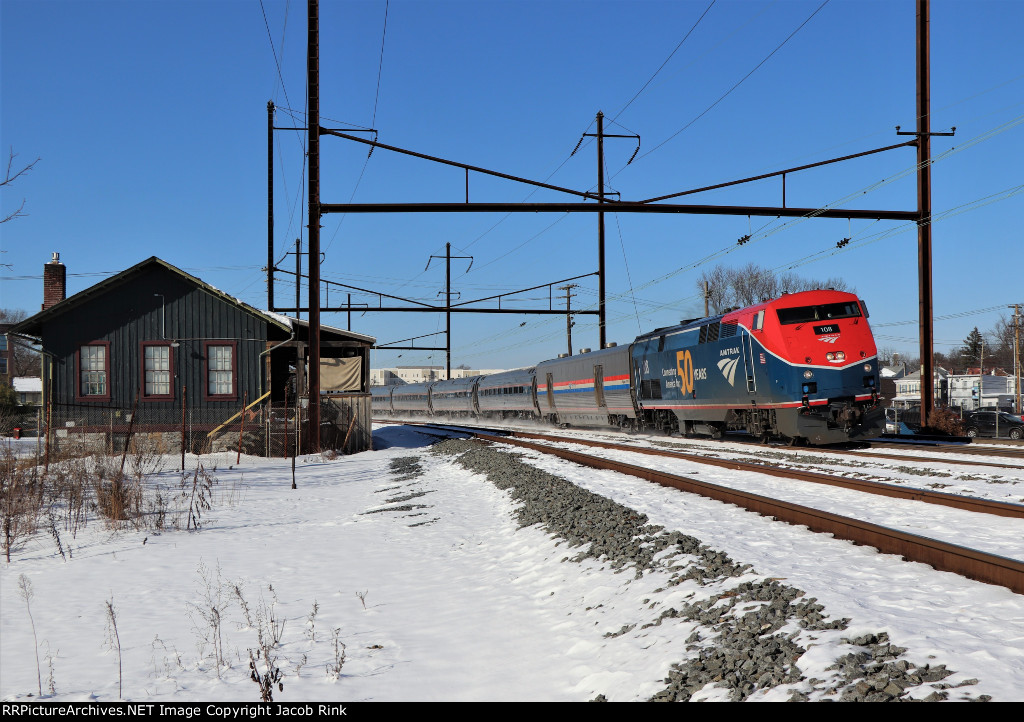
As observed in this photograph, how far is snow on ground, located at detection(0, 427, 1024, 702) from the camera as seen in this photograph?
503 centimetres

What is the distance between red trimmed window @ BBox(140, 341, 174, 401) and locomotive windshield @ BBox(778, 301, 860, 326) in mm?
18975

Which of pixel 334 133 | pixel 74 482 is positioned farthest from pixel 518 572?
pixel 334 133

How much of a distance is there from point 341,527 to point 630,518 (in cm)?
525

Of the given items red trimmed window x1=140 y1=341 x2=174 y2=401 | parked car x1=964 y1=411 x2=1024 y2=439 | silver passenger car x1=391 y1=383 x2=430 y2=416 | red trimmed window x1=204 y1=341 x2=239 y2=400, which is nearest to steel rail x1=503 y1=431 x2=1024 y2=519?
red trimmed window x1=204 y1=341 x2=239 y2=400

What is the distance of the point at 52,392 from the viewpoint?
79.6 ft

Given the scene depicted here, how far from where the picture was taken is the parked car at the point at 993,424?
1248 inches

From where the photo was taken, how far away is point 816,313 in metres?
18.8

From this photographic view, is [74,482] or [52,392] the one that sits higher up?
[52,392]

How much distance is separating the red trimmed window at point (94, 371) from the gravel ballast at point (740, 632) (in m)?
20.8

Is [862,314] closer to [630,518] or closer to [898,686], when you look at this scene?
[630,518]

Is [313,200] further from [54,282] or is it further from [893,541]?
[893,541]

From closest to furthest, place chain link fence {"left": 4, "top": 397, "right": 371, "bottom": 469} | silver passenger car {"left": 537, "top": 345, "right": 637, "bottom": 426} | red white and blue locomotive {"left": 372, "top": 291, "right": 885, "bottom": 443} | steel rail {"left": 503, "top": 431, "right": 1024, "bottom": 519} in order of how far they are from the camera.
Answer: steel rail {"left": 503, "top": 431, "right": 1024, "bottom": 519}, red white and blue locomotive {"left": 372, "top": 291, "right": 885, "bottom": 443}, chain link fence {"left": 4, "top": 397, "right": 371, "bottom": 469}, silver passenger car {"left": 537, "top": 345, "right": 637, "bottom": 426}

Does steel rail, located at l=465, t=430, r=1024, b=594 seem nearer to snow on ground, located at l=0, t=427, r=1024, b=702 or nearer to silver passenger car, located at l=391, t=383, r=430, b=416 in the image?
snow on ground, located at l=0, t=427, r=1024, b=702

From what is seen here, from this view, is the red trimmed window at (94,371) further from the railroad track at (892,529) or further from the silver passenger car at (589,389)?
the railroad track at (892,529)
